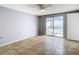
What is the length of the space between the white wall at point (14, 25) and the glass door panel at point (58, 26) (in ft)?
6.70

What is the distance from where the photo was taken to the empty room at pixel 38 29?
3635mm

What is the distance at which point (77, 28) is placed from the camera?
5.29m

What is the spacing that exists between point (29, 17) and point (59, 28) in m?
2.70

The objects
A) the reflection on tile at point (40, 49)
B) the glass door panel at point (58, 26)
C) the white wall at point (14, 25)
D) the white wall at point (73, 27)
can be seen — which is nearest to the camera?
the reflection on tile at point (40, 49)

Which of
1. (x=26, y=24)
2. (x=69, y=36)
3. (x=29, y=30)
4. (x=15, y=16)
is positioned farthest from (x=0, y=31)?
(x=69, y=36)

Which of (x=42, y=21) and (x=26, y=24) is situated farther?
(x=42, y=21)

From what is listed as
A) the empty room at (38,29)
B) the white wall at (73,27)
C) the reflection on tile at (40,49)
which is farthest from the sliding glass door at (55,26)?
the reflection on tile at (40,49)

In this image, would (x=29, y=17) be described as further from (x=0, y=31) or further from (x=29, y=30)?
(x=0, y=31)

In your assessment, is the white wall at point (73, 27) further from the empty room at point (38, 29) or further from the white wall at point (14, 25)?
the white wall at point (14, 25)

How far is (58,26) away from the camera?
7.05m

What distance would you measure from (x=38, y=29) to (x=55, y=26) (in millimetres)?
1859

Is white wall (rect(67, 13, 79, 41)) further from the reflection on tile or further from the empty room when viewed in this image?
the reflection on tile

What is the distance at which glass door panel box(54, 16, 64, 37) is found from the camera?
680cm
